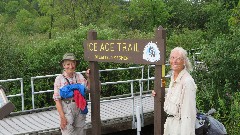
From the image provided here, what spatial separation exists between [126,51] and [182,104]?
5.88 ft

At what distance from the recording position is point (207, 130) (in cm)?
521

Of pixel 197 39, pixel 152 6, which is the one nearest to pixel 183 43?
pixel 197 39

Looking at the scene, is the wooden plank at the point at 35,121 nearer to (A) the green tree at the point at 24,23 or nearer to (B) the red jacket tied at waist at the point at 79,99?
(B) the red jacket tied at waist at the point at 79,99

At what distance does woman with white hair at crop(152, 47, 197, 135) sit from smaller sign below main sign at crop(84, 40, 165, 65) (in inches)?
27.5

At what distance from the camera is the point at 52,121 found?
328 inches

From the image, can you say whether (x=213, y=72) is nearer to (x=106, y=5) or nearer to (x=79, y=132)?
(x=79, y=132)

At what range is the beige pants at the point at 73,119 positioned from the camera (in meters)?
5.85

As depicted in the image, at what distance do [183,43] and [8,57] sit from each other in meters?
9.08

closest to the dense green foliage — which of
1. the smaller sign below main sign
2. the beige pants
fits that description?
the smaller sign below main sign

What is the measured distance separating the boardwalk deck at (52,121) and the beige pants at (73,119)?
1.71m

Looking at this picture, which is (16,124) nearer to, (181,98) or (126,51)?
(126,51)

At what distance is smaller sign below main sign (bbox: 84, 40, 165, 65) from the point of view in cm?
542

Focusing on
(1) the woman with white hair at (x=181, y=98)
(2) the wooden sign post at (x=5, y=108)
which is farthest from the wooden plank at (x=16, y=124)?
(2) the wooden sign post at (x=5, y=108)

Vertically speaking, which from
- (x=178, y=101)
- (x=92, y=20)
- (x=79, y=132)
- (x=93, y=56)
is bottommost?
(x=79, y=132)
